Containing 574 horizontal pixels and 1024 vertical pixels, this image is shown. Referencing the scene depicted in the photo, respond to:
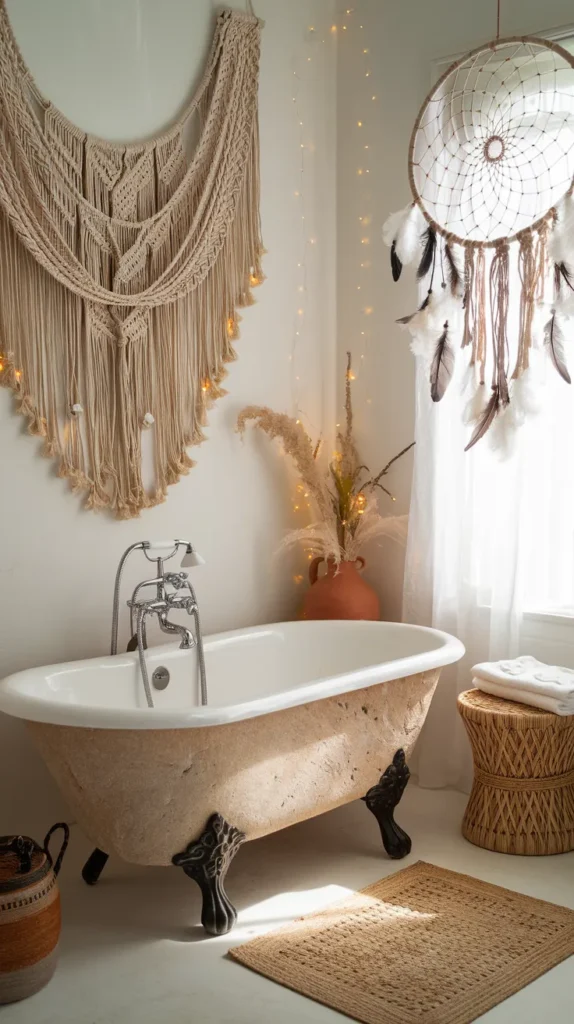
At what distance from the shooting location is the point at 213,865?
101 inches

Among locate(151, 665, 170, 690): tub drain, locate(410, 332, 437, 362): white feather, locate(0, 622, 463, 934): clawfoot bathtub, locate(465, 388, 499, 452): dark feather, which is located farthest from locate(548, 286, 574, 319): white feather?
locate(151, 665, 170, 690): tub drain

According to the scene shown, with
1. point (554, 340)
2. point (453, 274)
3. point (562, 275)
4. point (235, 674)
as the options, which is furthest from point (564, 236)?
point (235, 674)

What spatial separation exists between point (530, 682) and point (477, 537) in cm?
62

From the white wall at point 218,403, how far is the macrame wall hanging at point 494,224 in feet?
1.90

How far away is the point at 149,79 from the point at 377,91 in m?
0.93

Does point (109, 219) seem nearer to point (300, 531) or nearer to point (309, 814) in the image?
point (300, 531)

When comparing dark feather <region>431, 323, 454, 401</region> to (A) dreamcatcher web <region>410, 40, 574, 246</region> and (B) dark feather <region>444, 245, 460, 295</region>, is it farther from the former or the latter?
(A) dreamcatcher web <region>410, 40, 574, 246</region>

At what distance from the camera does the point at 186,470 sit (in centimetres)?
344

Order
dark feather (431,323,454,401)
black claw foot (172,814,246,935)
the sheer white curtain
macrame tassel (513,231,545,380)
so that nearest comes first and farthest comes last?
black claw foot (172,814,246,935) < macrame tassel (513,231,545,380) < dark feather (431,323,454,401) < the sheer white curtain

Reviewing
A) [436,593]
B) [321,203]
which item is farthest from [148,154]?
[436,593]

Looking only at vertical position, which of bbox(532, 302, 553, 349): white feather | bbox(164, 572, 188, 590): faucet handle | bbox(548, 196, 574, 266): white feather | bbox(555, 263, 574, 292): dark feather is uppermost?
bbox(548, 196, 574, 266): white feather

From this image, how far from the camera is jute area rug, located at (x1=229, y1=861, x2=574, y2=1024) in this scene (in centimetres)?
225

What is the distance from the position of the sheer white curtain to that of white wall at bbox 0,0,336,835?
553mm

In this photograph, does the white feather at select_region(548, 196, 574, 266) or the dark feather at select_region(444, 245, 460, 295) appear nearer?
the white feather at select_region(548, 196, 574, 266)
